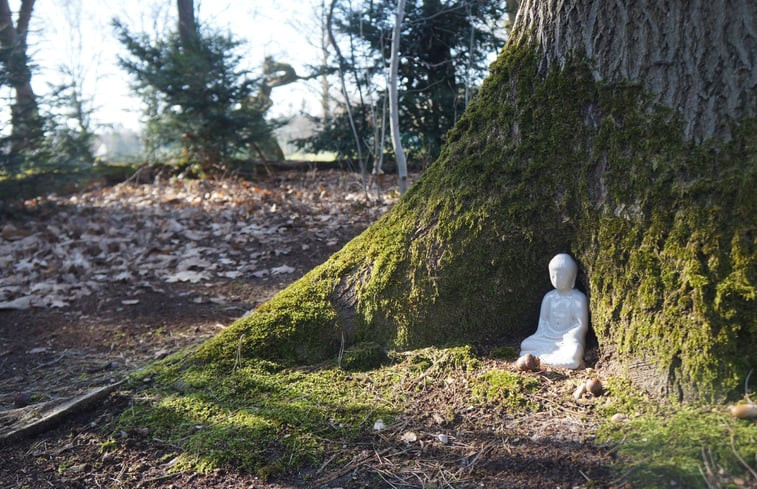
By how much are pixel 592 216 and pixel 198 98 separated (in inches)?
355

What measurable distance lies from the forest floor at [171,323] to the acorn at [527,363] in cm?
9

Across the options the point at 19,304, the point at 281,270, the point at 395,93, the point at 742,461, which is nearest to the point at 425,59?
the point at 395,93

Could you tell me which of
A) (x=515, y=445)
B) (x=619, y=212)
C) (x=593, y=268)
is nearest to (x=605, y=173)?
(x=619, y=212)

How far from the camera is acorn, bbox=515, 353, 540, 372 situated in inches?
108

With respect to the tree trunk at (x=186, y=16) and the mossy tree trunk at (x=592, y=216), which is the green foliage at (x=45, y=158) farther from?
the mossy tree trunk at (x=592, y=216)

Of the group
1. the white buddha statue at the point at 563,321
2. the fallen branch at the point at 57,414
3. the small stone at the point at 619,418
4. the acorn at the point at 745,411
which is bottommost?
the fallen branch at the point at 57,414

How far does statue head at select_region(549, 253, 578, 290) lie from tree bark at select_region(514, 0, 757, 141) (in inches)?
29.4

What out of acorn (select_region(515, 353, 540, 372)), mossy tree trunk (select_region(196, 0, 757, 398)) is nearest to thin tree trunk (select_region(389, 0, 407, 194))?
mossy tree trunk (select_region(196, 0, 757, 398))

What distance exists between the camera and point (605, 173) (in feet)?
8.93

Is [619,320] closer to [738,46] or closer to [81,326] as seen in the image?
[738,46]

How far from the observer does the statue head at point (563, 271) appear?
2.78 meters

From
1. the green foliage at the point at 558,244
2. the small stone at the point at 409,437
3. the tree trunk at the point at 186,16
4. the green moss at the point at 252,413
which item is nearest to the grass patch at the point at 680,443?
the green foliage at the point at 558,244

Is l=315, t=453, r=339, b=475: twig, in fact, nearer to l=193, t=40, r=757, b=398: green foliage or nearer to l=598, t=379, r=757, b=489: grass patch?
l=193, t=40, r=757, b=398: green foliage

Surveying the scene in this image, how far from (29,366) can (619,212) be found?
149 inches
